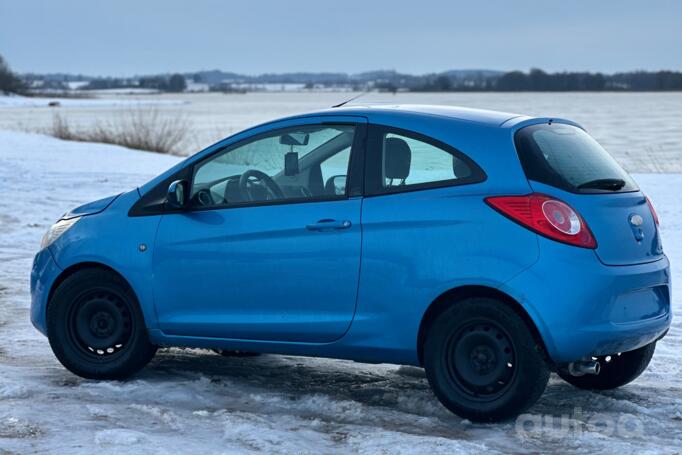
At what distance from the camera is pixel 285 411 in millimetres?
5926

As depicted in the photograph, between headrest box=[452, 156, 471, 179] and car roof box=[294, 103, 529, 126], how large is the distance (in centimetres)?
26

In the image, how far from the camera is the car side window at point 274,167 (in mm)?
6156

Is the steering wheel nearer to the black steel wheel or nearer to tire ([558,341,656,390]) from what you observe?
the black steel wheel

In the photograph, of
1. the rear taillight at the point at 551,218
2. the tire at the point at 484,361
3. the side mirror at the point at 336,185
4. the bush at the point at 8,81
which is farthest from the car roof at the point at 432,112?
the bush at the point at 8,81

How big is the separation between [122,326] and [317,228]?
1.40 metres

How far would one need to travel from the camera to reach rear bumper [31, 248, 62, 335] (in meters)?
6.71

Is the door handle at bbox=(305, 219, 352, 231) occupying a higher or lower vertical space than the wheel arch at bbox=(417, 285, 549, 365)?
higher

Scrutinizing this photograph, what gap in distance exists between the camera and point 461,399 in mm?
5668

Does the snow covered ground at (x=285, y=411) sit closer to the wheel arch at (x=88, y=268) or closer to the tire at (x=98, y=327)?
the tire at (x=98, y=327)

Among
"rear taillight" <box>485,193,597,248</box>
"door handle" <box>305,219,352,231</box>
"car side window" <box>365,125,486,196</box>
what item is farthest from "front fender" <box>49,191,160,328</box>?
"rear taillight" <box>485,193,597,248</box>

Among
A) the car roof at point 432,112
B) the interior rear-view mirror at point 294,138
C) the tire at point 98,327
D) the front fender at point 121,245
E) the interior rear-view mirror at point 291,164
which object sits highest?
the car roof at point 432,112

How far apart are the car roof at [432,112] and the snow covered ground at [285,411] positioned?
150 cm

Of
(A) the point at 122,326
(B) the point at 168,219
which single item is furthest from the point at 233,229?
(A) the point at 122,326

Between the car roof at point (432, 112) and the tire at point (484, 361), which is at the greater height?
the car roof at point (432, 112)
